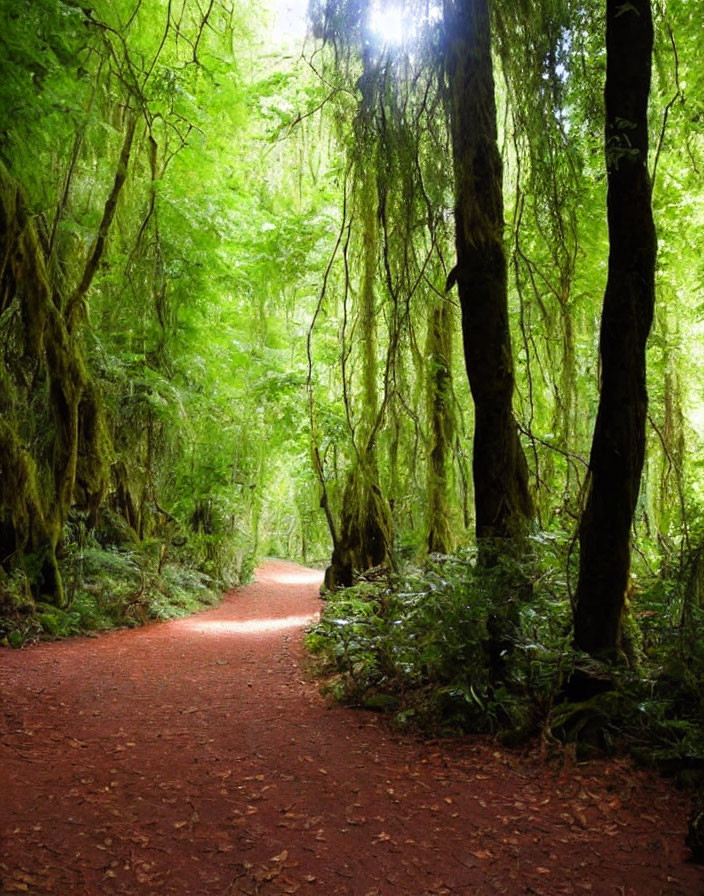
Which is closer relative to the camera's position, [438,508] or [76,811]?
[76,811]

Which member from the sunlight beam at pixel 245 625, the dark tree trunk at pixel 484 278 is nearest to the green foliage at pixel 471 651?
the dark tree trunk at pixel 484 278

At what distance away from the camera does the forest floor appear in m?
2.76

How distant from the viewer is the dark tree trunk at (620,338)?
3.81m

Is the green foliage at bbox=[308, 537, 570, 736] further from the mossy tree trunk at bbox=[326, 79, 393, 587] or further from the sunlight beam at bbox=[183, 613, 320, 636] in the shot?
the sunlight beam at bbox=[183, 613, 320, 636]

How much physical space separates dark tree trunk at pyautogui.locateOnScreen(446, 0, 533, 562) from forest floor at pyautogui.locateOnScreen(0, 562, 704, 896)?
172 centimetres

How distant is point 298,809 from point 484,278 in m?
3.85

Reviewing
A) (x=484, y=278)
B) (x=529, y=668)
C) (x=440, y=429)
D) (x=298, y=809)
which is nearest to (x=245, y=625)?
(x=440, y=429)

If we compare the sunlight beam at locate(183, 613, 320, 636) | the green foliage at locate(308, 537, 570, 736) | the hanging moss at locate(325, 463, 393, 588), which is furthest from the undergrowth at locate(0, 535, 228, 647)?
the green foliage at locate(308, 537, 570, 736)

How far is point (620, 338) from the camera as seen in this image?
3969mm

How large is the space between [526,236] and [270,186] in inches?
214

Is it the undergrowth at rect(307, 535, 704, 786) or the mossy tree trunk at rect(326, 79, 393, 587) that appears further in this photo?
the mossy tree trunk at rect(326, 79, 393, 587)

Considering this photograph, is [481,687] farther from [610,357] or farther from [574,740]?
[610,357]

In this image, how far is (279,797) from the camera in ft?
11.6

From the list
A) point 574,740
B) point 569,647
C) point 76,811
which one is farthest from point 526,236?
point 76,811
